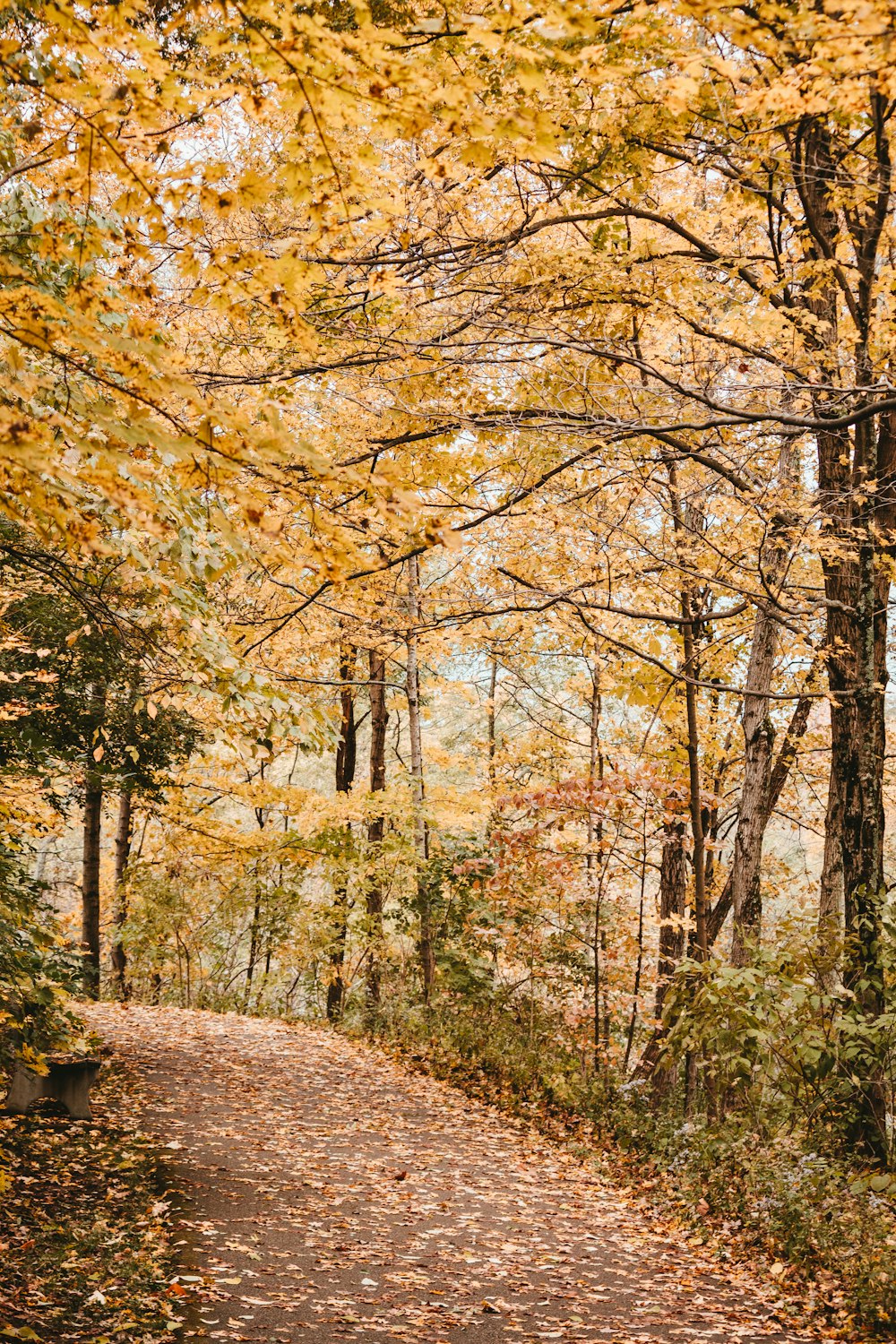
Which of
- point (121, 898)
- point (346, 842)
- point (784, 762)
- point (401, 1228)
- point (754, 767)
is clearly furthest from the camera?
point (121, 898)

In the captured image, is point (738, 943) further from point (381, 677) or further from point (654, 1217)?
point (381, 677)

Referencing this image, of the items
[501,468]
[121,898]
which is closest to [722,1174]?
[501,468]

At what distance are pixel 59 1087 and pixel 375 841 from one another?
5.93 meters

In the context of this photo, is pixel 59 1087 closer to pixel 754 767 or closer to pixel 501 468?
pixel 501 468

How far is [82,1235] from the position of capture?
4.37m

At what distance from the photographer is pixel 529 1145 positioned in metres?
7.75

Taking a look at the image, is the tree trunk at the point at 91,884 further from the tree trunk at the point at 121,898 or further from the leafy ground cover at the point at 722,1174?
the leafy ground cover at the point at 722,1174

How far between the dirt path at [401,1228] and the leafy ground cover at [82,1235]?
223 millimetres

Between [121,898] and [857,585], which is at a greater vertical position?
[857,585]

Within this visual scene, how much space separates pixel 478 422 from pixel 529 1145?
6.28 meters

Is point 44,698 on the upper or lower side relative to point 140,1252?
upper

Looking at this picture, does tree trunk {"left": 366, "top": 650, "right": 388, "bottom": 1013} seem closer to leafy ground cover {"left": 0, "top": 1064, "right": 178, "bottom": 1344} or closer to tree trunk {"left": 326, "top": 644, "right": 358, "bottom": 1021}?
tree trunk {"left": 326, "top": 644, "right": 358, "bottom": 1021}

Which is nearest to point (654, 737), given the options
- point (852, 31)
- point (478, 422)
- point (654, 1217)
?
point (654, 1217)

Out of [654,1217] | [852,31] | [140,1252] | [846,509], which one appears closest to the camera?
[852,31]
